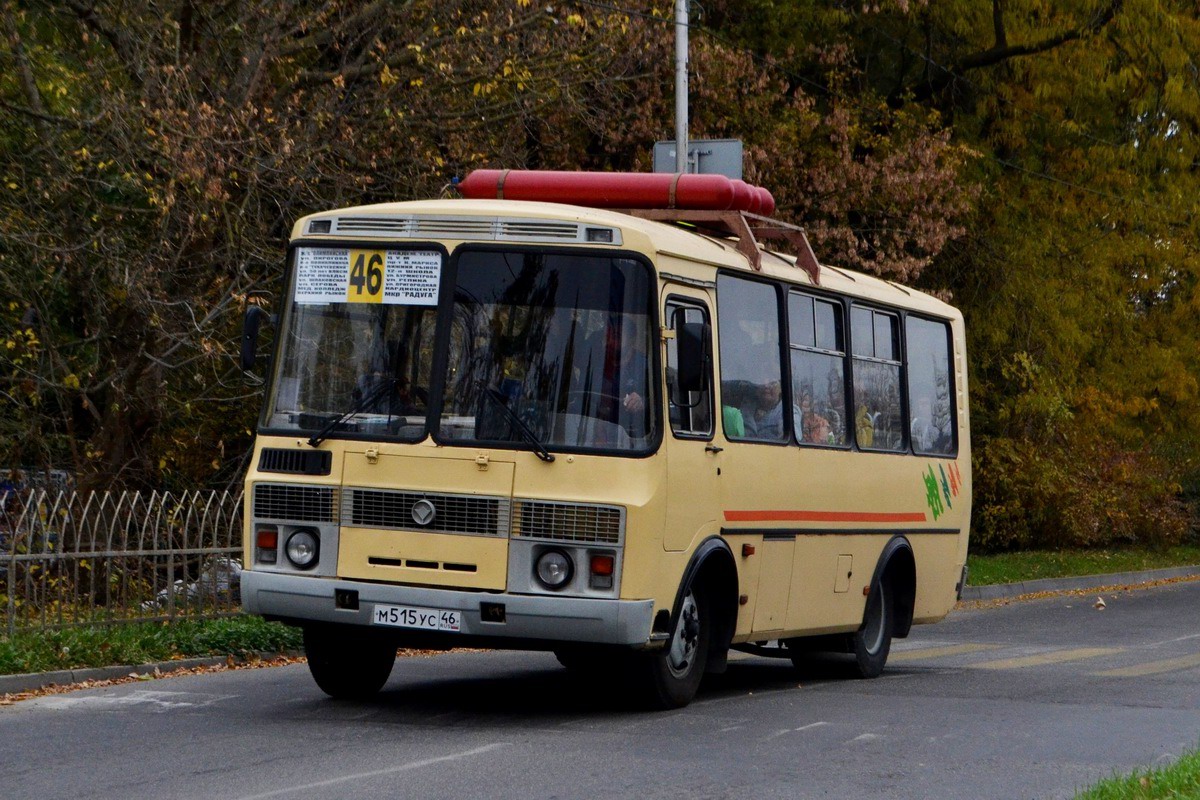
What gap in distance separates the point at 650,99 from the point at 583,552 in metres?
15.3

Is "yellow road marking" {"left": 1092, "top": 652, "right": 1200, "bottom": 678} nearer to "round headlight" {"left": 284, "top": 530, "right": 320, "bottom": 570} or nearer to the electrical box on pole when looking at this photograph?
"round headlight" {"left": 284, "top": 530, "right": 320, "bottom": 570}

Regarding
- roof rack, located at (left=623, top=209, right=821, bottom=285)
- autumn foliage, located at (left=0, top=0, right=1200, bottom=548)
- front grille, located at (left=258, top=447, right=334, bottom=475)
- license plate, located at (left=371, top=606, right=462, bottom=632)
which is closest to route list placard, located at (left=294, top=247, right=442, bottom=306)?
front grille, located at (left=258, top=447, right=334, bottom=475)

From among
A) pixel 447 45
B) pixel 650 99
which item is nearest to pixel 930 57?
pixel 650 99

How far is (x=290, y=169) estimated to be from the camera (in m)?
17.4

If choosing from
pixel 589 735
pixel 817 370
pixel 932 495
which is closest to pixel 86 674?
pixel 589 735

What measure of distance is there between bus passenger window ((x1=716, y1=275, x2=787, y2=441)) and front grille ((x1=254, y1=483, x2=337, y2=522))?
2.57 meters

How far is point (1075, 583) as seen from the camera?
92.3ft

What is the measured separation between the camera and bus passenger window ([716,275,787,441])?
38.2ft

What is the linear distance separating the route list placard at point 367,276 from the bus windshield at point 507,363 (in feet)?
0.15

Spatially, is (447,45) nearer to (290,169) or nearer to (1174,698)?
(290,169)

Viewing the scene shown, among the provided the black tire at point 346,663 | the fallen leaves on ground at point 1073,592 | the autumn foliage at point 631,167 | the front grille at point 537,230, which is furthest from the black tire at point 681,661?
the fallen leaves on ground at point 1073,592

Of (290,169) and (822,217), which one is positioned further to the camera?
(822,217)

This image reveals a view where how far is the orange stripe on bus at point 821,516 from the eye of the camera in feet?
38.4

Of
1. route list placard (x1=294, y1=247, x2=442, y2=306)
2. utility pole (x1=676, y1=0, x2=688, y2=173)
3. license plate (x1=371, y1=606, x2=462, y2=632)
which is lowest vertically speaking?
license plate (x1=371, y1=606, x2=462, y2=632)
